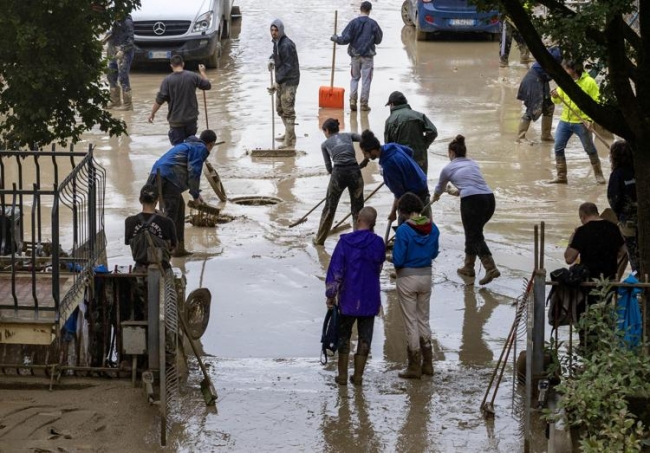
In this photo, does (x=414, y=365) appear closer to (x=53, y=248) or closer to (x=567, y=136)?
(x=53, y=248)

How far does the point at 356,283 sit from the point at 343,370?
0.73m

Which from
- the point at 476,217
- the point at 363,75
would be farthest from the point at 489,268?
the point at 363,75

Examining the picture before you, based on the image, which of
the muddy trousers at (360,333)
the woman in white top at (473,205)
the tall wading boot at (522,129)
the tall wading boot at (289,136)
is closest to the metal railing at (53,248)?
the muddy trousers at (360,333)

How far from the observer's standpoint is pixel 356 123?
1936 centimetres

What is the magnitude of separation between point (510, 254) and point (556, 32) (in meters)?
4.28

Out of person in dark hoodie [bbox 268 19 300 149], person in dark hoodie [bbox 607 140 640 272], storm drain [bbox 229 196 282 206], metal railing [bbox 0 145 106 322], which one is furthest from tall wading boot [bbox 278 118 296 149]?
person in dark hoodie [bbox 607 140 640 272]

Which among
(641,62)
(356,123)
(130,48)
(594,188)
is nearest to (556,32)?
(641,62)

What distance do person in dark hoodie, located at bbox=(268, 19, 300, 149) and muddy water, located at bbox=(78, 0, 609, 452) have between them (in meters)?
0.38

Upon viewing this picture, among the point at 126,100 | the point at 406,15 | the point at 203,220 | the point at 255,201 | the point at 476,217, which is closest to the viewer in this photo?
the point at 476,217

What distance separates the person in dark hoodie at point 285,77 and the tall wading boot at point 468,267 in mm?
6007

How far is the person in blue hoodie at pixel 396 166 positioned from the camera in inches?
486

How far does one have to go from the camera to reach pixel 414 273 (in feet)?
32.3

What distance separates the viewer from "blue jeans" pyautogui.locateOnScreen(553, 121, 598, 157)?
51.4ft

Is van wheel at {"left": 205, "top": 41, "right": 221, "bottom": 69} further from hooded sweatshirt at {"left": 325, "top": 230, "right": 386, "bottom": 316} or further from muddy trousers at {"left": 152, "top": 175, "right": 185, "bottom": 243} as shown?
hooded sweatshirt at {"left": 325, "top": 230, "right": 386, "bottom": 316}
